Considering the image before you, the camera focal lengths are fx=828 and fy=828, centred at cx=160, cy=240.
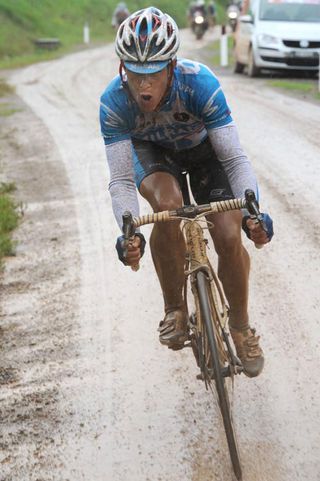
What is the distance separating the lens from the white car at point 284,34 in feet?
57.7

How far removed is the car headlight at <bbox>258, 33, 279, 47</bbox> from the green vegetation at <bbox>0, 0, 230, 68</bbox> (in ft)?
35.3

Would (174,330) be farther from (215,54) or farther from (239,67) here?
(215,54)

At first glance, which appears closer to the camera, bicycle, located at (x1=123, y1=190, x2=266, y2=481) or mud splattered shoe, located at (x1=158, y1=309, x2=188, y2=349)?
bicycle, located at (x1=123, y1=190, x2=266, y2=481)

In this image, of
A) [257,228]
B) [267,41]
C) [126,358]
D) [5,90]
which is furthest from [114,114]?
[5,90]

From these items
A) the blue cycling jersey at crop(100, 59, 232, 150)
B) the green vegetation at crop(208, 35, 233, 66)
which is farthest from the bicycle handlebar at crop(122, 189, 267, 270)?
the green vegetation at crop(208, 35, 233, 66)

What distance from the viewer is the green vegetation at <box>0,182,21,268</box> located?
784 cm

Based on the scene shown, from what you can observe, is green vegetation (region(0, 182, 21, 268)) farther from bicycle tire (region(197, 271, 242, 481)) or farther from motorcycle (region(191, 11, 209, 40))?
motorcycle (region(191, 11, 209, 40))

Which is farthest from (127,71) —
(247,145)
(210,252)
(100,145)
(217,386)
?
(100,145)

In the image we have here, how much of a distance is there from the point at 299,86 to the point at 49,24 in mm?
24620

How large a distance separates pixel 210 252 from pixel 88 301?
1339mm

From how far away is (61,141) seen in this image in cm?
1264

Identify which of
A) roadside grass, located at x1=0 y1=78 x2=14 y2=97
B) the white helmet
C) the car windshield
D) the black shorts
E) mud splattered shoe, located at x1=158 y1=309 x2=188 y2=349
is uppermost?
the white helmet

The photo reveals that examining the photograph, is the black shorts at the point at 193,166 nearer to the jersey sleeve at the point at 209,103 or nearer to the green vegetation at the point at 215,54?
the jersey sleeve at the point at 209,103

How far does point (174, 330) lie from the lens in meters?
4.58
